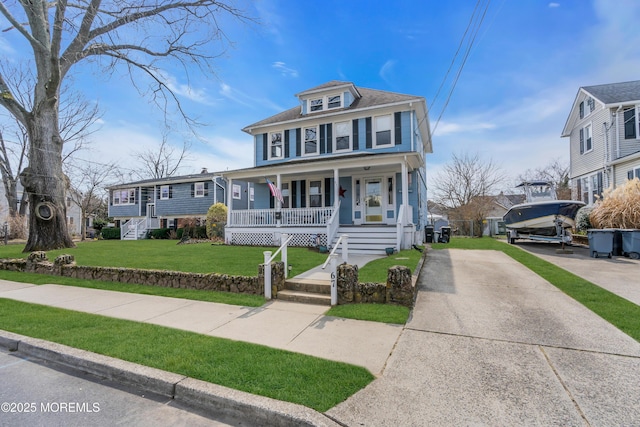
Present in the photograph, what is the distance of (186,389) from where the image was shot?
8.75 ft

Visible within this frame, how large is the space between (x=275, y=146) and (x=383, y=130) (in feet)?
19.4

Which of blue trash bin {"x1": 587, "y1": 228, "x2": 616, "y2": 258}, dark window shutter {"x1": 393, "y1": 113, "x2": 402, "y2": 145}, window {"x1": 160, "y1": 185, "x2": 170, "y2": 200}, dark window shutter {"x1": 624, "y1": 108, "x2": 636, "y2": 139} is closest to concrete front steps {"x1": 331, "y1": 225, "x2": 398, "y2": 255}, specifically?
dark window shutter {"x1": 393, "y1": 113, "x2": 402, "y2": 145}

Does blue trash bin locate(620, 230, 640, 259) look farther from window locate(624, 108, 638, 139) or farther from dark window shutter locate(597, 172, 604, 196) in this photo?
window locate(624, 108, 638, 139)

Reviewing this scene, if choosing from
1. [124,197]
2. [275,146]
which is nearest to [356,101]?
[275,146]

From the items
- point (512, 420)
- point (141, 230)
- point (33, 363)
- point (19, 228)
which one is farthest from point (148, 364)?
point (19, 228)

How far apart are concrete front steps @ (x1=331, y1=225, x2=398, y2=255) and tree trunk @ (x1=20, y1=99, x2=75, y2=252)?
40.1 feet

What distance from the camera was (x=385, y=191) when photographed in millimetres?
13461

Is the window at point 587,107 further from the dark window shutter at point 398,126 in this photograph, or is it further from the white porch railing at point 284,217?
the white porch railing at point 284,217

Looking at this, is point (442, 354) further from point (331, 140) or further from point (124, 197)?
point (124, 197)

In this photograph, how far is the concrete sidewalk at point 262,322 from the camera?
3518 millimetres

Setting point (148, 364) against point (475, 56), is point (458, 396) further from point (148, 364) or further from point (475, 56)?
point (475, 56)

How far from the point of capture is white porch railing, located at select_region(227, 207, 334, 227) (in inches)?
498

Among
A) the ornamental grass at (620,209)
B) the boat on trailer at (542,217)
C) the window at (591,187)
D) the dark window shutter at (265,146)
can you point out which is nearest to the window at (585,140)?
the window at (591,187)

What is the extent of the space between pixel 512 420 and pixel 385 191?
11.6 meters
